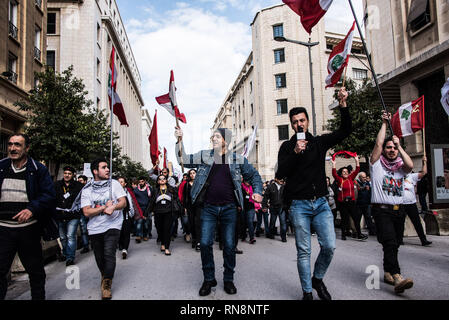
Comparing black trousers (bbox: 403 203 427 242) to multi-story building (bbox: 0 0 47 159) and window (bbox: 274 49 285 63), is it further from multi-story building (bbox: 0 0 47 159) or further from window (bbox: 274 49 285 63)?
window (bbox: 274 49 285 63)

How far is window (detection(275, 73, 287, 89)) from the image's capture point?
37625 millimetres

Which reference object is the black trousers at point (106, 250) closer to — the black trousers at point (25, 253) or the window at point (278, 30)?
the black trousers at point (25, 253)

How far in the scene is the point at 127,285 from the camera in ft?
16.3

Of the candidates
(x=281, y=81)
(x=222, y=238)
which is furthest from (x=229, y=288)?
(x=281, y=81)

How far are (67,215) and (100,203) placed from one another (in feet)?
9.62

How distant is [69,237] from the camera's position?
697 cm

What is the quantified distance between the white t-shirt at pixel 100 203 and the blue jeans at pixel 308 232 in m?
2.42

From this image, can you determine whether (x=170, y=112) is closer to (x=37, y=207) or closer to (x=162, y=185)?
(x=162, y=185)

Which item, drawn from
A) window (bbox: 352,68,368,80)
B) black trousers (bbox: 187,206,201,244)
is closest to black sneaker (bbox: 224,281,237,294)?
black trousers (bbox: 187,206,201,244)

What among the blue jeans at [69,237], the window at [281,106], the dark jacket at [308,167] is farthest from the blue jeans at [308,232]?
the window at [281,106]

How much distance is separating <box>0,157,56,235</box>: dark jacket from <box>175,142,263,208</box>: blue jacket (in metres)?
1.65
